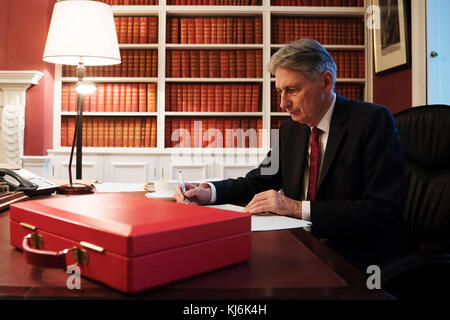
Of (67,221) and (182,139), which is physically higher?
(182,139)

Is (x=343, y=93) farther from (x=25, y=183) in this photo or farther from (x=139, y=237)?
(x=139, y=237)

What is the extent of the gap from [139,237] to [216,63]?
321cm

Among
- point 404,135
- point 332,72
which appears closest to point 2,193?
point 332,72

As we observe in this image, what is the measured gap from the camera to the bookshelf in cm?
347

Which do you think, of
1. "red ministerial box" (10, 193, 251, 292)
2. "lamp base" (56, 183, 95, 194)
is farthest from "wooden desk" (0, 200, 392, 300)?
"lamp base" (56, 183, 95, 194)

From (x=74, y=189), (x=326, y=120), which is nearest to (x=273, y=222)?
(x=326, y=120)

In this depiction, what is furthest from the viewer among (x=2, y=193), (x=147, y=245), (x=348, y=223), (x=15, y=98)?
(x=15, y=98)

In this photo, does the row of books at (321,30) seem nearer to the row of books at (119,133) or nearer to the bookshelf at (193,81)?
the bookshelf at (193,81)

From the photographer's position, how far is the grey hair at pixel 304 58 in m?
1.26

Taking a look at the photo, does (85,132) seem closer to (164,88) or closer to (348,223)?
(164,88)

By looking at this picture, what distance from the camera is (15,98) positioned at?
11.2 ft

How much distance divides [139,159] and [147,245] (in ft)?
10.1

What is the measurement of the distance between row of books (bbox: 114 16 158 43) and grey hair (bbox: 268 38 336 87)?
2.47 meters

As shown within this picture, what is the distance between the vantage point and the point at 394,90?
10.1 feet
